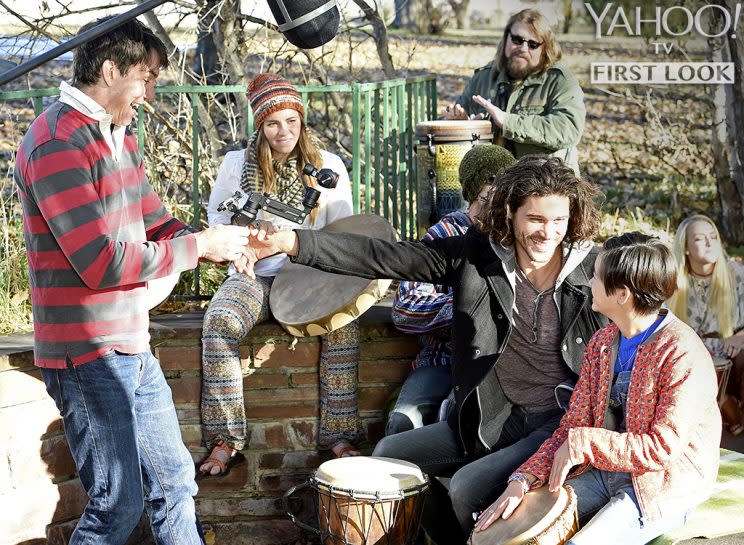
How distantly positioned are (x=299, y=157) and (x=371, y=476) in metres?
1.66

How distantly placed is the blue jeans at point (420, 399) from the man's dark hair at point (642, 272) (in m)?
1.13

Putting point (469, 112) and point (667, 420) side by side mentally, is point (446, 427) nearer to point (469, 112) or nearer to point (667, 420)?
point (667, 420)

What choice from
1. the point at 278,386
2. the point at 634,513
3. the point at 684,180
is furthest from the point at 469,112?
the point at 684,180

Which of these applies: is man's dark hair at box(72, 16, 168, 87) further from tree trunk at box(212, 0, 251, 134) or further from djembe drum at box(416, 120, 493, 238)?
tree trunk at box(212, 0, 251, 134)

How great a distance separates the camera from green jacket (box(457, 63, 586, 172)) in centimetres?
526

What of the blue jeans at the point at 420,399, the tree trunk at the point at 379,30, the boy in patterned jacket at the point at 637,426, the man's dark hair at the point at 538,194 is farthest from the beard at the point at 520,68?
the boy in patterned jacket at the point at 637,426

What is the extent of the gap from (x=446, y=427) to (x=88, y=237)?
5.05ft

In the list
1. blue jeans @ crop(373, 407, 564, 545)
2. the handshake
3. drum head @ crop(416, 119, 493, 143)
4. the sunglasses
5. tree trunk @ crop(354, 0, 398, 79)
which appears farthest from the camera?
tree trunk @ crop(354, 0, 398, 79)

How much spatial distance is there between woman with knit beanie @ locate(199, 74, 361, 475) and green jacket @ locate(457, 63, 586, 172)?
3.86ft

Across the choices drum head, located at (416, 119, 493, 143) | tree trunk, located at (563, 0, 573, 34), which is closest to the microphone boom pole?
drum head, located at (416, 119, 493, 143)

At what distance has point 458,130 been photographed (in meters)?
5.15

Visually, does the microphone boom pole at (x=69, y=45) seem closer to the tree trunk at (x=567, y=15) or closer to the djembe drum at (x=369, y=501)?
the djembe drum at (x=369, y=501)

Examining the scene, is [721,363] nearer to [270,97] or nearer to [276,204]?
[276,204]

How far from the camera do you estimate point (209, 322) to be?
4156 millimetres
